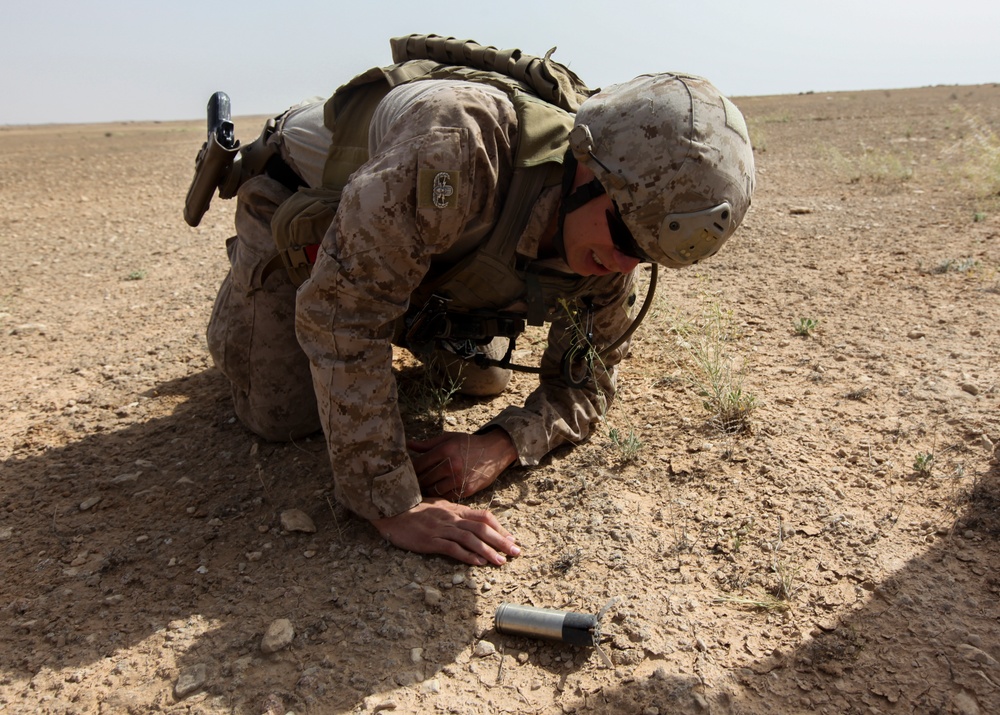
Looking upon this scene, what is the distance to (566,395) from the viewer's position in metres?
3.03

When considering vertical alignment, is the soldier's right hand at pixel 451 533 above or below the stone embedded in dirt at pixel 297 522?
above

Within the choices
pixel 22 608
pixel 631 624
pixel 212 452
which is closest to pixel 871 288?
pixel 631 624

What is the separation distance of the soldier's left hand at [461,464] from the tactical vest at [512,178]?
16.9 inches

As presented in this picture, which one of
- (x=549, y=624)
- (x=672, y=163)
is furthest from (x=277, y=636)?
(x=672, y=163)

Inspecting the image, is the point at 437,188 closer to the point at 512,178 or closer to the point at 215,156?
the point at 512,178

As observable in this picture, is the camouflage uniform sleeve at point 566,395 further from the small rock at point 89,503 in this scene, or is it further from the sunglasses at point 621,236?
the small rock at point 89,503

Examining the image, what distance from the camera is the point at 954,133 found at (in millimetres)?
11398

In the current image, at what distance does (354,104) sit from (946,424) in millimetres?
2462

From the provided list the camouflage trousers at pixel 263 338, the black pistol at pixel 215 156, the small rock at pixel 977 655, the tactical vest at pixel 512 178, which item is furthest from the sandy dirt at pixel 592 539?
the black pistol at pixel 215 156

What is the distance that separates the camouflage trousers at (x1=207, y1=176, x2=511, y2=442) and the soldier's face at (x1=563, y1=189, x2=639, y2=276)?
2.82 ft

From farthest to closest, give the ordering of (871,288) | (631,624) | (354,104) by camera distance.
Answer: (871,288), (354,104), (631,624)

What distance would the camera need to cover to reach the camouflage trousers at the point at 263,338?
122 inches

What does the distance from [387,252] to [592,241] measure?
66 centimetres

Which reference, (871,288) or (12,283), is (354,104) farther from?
(12,283)
